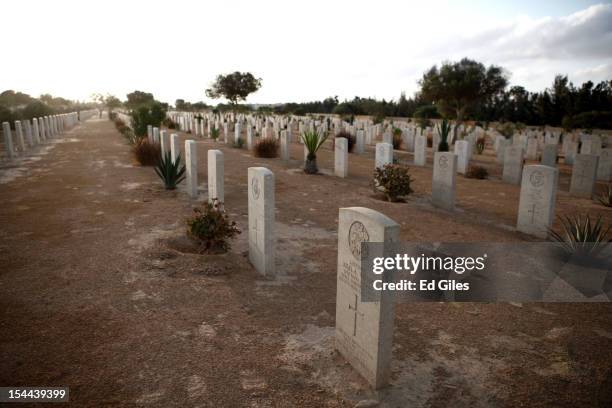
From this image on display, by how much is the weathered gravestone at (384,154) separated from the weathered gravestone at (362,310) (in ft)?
24.4

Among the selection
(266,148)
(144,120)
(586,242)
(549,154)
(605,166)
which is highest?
(144,120)

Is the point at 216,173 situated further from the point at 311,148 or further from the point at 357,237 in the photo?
the point at 311,148

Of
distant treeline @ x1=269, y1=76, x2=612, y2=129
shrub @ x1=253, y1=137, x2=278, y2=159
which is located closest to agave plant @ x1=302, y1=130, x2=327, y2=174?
shrub @ x1=253, y1=137, x2=278, y2=159

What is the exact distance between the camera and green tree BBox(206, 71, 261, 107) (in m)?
48.9

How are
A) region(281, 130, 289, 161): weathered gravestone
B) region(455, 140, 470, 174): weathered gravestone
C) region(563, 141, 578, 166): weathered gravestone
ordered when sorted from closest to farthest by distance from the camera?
region(455, 140, 470, 174): weathered gravestone → region(281, 130, 289, 161): weathered gravestone → region(563, 141, 578, 166): weathered gravestone

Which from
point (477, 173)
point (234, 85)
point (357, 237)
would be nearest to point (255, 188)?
point (357, 237)

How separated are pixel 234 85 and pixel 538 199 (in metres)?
46.2

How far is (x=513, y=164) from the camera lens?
11.9 meters

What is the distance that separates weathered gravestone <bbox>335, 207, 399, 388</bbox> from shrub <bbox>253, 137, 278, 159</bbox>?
1254 centimetres

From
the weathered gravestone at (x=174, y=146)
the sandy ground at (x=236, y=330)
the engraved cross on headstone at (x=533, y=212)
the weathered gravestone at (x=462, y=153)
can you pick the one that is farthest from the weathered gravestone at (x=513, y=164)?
the weathered gravestone at (x=174, y=146)

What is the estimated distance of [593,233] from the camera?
5.41 metres

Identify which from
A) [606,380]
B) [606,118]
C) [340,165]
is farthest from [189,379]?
[606,118]

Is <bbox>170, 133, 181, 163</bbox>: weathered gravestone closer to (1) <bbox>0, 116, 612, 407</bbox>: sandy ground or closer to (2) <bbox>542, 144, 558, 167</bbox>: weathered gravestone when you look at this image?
(1) <bbox>0, 116, 612, 407</bbox>: sandy ground

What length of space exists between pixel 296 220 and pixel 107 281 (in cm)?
356
